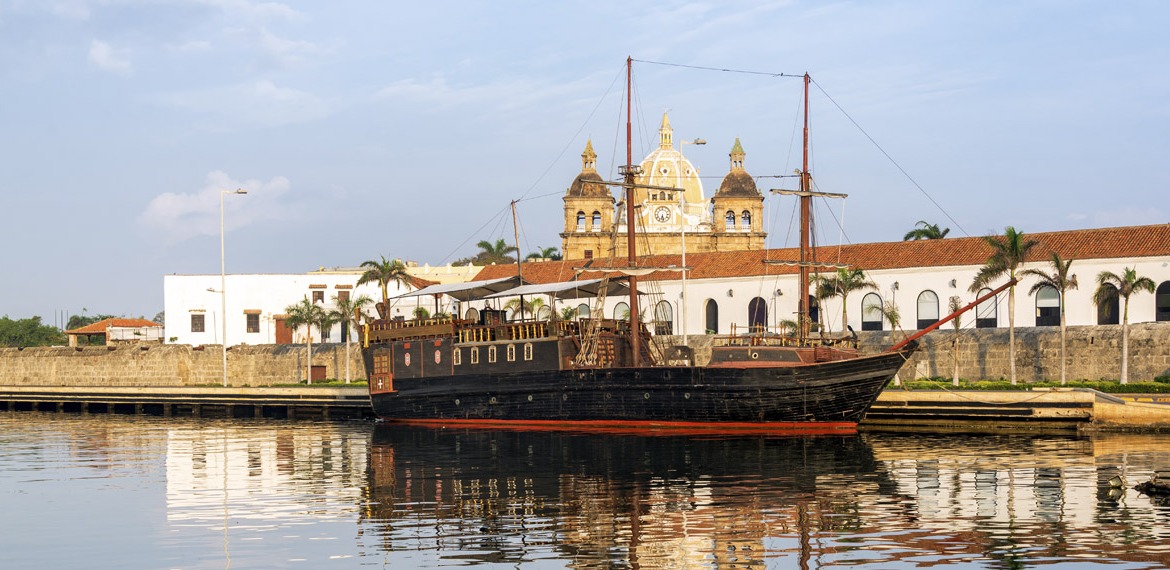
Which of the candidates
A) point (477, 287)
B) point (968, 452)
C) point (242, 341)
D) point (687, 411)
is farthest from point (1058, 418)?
point (242, 341)

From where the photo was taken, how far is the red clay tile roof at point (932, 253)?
54.9 metres

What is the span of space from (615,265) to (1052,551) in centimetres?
2871

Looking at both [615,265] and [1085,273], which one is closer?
[615,265]

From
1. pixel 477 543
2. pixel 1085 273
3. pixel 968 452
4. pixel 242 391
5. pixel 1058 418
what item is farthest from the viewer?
pixel 242 391

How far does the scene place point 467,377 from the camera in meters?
47.3

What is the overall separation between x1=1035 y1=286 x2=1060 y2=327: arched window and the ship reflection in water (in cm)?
1933

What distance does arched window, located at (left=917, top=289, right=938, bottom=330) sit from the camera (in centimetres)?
5966

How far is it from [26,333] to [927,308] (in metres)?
98.7

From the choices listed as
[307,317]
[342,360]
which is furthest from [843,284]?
[307,317]

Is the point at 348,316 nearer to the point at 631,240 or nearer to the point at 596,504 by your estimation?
the point at 631,240

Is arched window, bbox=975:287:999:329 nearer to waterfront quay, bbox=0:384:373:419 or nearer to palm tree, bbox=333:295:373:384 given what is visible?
waterfront quay, bbox=0:384:373:419

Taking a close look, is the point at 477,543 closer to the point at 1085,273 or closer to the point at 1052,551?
the point at 1052,551

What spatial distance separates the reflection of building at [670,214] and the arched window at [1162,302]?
2627 inches

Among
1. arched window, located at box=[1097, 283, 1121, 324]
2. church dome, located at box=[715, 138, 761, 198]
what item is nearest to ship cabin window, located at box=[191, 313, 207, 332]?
arched window, located at box=[1097, 283, 1121, 324]
